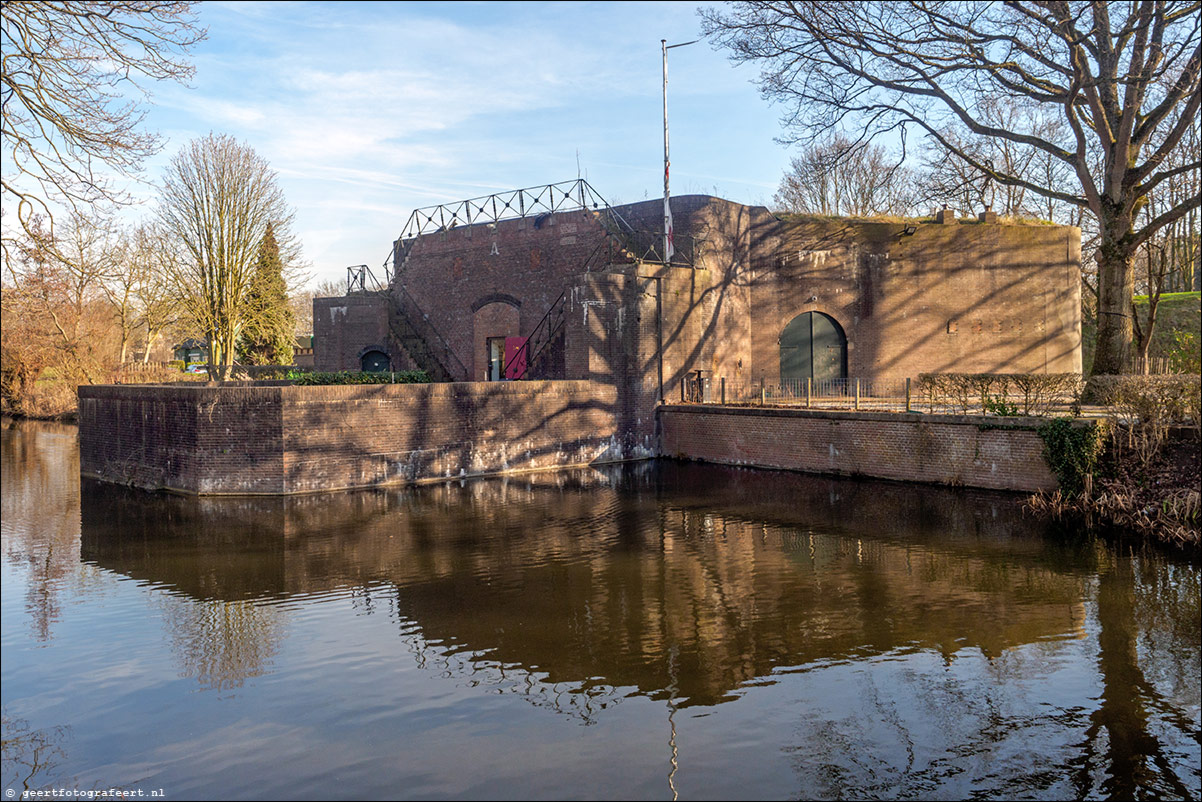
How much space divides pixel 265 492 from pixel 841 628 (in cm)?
1162

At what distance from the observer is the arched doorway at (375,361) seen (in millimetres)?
30344

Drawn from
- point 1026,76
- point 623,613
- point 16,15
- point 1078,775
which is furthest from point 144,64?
point 1026,76

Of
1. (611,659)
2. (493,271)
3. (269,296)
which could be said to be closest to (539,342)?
(493,271)

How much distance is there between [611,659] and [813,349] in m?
19.2

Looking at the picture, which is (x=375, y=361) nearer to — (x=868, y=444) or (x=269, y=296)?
(x=269, y=296)

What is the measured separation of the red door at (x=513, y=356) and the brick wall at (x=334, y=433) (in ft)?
14.9

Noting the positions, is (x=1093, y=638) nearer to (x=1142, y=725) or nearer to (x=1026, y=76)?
(x=1142, y=725)

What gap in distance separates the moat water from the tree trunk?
7.36m

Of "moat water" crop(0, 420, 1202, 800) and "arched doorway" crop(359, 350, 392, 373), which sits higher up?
"arched doorway" crop(359, 350, 392, 373)

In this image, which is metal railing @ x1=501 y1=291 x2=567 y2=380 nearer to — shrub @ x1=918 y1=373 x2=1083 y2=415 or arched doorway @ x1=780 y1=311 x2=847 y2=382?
arched doorway @ x1=780 y1=311 x2=847 y2=382

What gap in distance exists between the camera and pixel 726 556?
1075cm

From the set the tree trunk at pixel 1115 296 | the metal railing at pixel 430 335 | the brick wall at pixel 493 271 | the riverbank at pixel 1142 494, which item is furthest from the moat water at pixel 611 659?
the metal railing at pixel 430 335

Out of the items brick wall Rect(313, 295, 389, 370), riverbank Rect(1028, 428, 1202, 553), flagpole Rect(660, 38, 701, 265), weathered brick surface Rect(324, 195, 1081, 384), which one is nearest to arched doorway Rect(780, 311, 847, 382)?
weathered brick surface Rect(324, 195, 1081, 384)

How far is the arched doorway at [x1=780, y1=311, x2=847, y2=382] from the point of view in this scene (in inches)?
976
